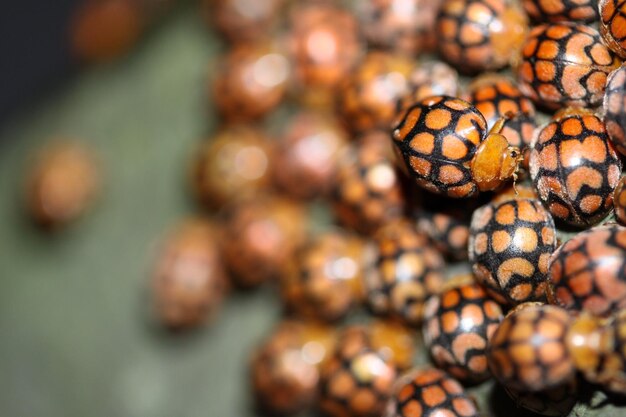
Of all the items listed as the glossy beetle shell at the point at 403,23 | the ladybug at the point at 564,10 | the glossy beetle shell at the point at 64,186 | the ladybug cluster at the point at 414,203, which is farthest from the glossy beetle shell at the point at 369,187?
the glossy beetle shell at the point at 64,186

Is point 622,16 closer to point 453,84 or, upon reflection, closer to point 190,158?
point 453,84

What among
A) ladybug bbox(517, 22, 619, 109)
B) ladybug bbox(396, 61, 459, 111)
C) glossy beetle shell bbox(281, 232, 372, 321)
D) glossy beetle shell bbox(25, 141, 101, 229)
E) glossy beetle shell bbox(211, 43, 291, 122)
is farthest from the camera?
glossy beetle shell bbox(25, 141, 101, 229)

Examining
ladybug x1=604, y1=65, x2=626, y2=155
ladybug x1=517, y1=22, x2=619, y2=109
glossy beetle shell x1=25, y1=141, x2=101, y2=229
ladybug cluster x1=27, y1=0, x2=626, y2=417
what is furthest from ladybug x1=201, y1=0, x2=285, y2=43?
ladybug x1=604, y1=65, x2=626, y2=155

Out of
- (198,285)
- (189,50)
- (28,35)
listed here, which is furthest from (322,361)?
(28,35)

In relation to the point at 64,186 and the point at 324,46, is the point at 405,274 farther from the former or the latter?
the point at 64,186

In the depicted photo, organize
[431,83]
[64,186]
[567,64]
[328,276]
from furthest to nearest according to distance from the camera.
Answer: [64,186], [328,276], [431,83], [567,64]

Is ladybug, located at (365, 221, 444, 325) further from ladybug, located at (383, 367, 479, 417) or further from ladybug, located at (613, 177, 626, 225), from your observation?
ladybug, located at (613, 177, 626, 225)

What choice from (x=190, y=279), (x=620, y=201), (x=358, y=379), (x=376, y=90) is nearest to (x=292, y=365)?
(x=358, y=379)
